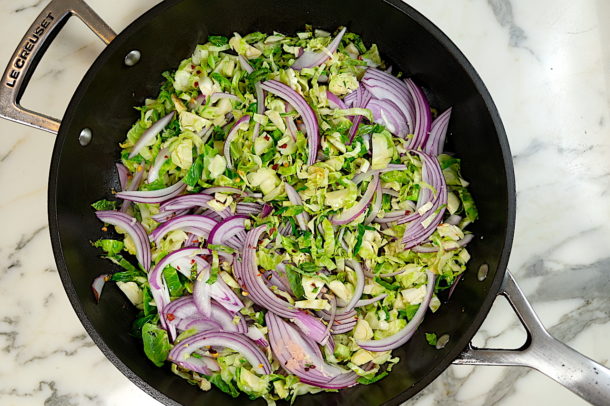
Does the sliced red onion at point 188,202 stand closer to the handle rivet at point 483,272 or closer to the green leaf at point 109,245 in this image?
the green leaf at point 109,245

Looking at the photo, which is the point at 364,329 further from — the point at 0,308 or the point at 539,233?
the point at 0,308

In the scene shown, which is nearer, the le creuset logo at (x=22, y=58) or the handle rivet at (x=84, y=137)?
the le creuset logo at (x=22, y=58)

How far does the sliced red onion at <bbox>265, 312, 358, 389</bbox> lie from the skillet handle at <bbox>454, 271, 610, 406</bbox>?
329 mm

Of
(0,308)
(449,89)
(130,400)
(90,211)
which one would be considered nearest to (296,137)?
(449,89)

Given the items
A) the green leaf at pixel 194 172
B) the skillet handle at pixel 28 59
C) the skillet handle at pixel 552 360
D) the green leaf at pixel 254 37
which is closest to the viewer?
the skillet handle at pixel 552 360

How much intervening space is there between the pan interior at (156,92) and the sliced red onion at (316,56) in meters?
0.08

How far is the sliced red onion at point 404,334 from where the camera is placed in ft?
4.94

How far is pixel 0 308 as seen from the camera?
1740mm

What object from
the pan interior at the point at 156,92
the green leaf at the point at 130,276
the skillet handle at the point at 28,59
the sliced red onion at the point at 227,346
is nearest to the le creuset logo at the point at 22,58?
the skillet handle at the point at 28,59

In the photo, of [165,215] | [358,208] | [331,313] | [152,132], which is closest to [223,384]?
[331,313]

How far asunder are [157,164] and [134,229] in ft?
0.59

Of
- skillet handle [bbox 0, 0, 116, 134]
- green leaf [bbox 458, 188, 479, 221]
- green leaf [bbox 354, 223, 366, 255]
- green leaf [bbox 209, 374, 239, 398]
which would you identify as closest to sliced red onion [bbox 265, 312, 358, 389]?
green leaf [bbox 209, 374, 239, 398]

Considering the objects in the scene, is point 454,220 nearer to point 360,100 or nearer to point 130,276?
point 360,100

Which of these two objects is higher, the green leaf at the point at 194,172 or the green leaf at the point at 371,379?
the green leaf at the point at 194,172
